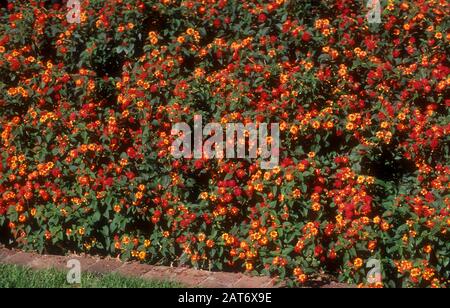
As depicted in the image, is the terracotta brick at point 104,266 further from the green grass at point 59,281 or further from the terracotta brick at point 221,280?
the terracotta brick at point 221,280

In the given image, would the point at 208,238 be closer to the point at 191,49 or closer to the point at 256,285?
the point at 256,285

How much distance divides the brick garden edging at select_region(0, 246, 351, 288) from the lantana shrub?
0.31 ft

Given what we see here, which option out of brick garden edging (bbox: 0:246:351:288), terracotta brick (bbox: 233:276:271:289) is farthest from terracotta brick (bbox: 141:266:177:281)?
Result: terracotta brick (bbox: 233:276:271:289)

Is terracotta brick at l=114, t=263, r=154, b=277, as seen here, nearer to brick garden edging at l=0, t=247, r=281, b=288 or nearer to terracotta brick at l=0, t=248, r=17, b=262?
brick garden edging at l=0, t=247, r=281, b=288

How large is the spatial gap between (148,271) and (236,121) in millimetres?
1336

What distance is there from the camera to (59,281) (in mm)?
4617

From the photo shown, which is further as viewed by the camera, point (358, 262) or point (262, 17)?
point (262, 17)

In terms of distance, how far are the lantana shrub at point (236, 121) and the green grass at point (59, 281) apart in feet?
1.06

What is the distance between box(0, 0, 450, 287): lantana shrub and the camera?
14.8ft

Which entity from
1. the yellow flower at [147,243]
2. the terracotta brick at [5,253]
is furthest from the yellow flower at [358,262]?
the terracotta brick at [5,253]

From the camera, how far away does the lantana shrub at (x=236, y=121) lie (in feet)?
14.8

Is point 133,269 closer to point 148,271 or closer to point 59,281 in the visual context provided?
point 148,271

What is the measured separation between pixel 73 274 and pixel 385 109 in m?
2.59

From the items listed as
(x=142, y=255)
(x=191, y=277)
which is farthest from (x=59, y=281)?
(x=191, y=277)
